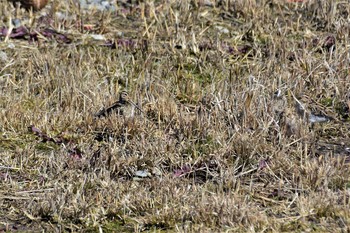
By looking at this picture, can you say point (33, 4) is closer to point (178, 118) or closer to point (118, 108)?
point (118, 108)

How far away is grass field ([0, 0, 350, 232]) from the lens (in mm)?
4266

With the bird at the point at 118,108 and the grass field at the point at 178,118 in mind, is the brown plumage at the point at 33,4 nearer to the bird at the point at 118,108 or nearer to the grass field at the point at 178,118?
the grass field at the point at 178,118

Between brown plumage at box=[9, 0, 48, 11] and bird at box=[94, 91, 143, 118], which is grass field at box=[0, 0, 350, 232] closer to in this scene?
bird at box=[94, 91, 143, 118]

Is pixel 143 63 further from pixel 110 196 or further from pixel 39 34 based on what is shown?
pixel 110 196

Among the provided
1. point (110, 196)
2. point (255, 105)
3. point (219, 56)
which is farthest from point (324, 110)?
point (110, 196)

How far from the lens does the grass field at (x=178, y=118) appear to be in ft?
14.0

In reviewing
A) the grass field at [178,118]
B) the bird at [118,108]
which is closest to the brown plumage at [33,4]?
the grass field at [178,118]

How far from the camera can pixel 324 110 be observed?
559cm

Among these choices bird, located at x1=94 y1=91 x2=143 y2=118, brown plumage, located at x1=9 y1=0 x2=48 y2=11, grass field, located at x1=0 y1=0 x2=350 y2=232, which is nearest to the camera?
grass field, located at x1=0 y1=0 x2=350 y2=232

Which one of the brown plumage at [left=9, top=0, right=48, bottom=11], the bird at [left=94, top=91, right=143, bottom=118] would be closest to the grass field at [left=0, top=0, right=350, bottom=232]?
the bird at [left=94, top=91, right=143, bottom=118]

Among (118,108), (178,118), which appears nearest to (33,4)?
(118,108)

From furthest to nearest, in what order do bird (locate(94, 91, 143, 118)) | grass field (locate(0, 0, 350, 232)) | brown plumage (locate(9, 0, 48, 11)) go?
1. brown plumage (locate(9, 0, 48, 11))
2. bird (locate(94, 91, 143, 118))
3. grass field (locate(0, 0, 350, 232))

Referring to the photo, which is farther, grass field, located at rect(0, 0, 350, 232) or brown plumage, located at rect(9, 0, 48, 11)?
brown plumage, located at rect(9, 0, 48, 11)

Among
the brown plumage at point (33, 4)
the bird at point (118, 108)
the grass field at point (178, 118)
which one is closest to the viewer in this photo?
the grass field at point (178, 118)
